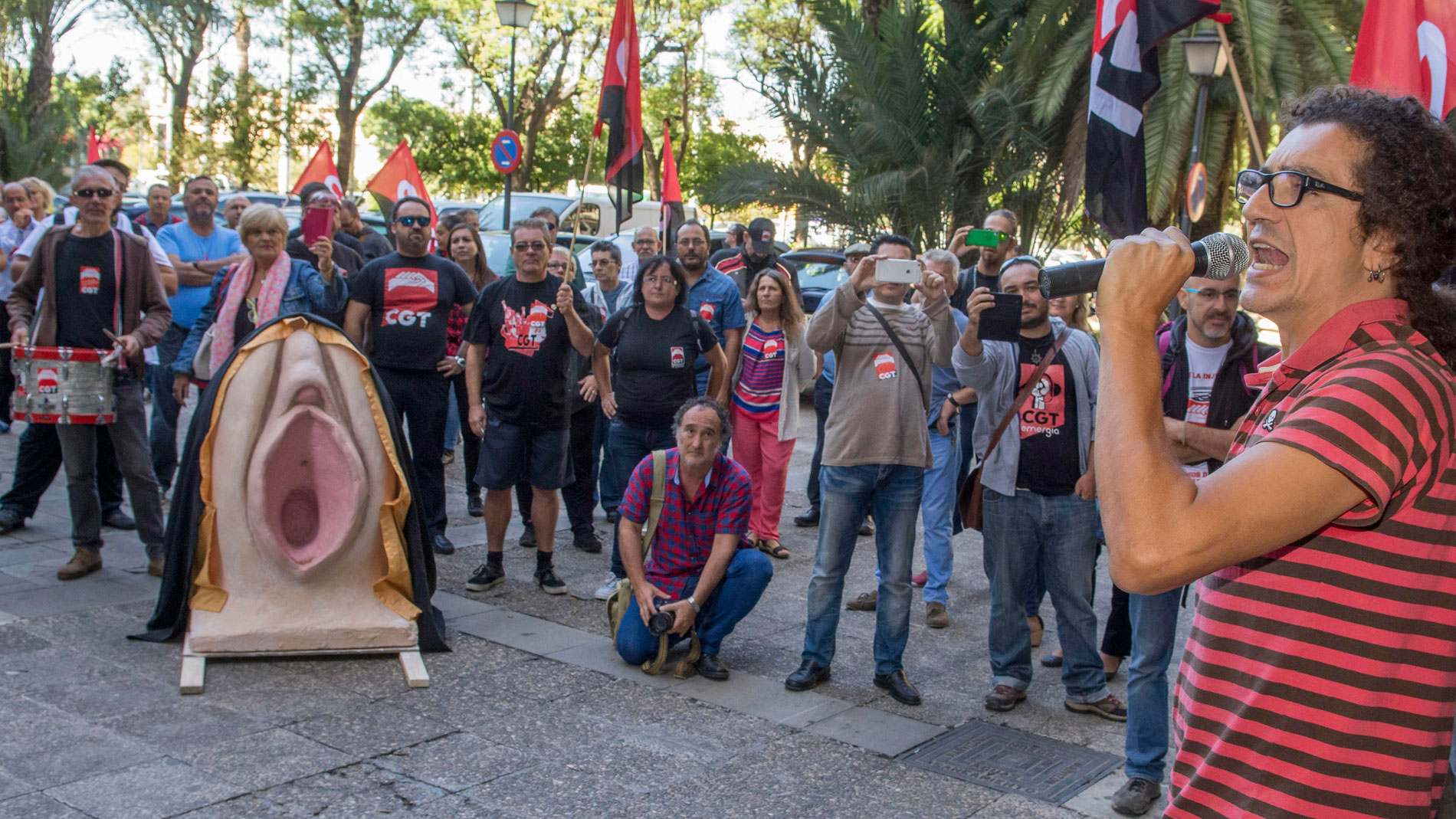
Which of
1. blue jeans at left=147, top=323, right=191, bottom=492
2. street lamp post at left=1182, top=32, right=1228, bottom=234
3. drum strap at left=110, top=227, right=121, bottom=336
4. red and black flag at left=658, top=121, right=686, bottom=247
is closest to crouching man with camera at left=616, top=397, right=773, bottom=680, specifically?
drum strap at left=110, top=227, right=121, bottom=336

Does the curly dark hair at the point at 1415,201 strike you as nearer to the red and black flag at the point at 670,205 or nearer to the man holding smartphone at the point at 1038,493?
the man holding smartphone at the point at 1038,493

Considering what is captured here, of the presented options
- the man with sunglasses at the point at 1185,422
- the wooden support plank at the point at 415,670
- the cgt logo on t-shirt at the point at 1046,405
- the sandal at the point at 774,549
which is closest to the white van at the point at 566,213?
the sandal at the point at 774,549

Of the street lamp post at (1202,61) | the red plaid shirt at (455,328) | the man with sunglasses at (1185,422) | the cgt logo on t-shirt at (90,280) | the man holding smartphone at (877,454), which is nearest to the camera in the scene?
the man with sunglasses at (1185,422)

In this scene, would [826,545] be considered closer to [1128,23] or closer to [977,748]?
[977,748]

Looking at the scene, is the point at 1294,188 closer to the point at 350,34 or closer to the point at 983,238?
the point at 983,238

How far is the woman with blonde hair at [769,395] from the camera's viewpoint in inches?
313

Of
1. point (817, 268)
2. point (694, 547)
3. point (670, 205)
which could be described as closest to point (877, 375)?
point (694, 547)

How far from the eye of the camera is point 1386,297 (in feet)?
5.57

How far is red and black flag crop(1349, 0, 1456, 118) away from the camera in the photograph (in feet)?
16.5

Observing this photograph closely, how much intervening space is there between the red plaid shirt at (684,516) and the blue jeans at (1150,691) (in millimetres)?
1860

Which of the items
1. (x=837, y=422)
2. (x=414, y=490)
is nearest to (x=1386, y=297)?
(x=837, y=422)

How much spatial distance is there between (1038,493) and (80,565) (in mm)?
4728

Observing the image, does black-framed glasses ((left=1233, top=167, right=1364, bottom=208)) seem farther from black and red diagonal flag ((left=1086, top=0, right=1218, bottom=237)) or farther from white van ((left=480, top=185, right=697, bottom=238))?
white van ((left=480, top=185, right=697, bottom=238))

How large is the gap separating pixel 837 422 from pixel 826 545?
526 millimetres
